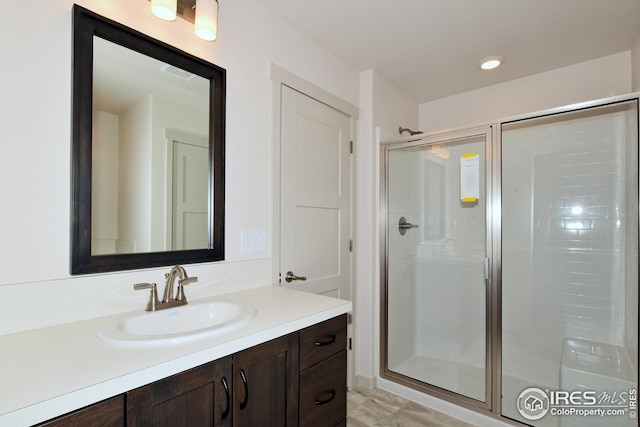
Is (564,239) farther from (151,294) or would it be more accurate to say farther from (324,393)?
(151,294)

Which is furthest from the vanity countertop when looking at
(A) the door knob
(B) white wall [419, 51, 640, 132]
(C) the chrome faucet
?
(B) white wall [419, 51, 640, 132]

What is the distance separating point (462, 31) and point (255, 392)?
220 cm

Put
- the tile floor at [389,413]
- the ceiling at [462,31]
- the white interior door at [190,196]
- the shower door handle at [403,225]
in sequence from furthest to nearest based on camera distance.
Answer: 1. the shower door handle at [403,225]
2. the tile floor at [389,413]
3. the ceiling at [462,31]
4. the white interior door at [190,196]

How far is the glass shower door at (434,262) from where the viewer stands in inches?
93.0

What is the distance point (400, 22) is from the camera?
1.83 meters

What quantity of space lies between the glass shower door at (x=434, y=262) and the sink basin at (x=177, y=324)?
1470 mm

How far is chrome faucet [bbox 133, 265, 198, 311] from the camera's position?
119 centimetres

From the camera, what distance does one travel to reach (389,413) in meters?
2.04

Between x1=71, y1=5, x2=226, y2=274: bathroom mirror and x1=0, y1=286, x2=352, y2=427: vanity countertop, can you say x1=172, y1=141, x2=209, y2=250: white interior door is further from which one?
x1=0, y1=286, x2=352, y2=427: vanity countertop

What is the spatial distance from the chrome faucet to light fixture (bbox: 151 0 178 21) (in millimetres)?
964

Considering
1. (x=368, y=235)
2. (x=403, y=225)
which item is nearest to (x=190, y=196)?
(x=368, y=235)

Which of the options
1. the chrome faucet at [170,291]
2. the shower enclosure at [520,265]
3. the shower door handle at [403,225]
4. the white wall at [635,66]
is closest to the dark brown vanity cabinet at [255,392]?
the chrome faucet at [170,291]

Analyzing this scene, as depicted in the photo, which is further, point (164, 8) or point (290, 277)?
point (290, 277)

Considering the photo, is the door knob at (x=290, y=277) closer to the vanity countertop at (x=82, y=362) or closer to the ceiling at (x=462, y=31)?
the vanity countertop at (x=82, y=362)
